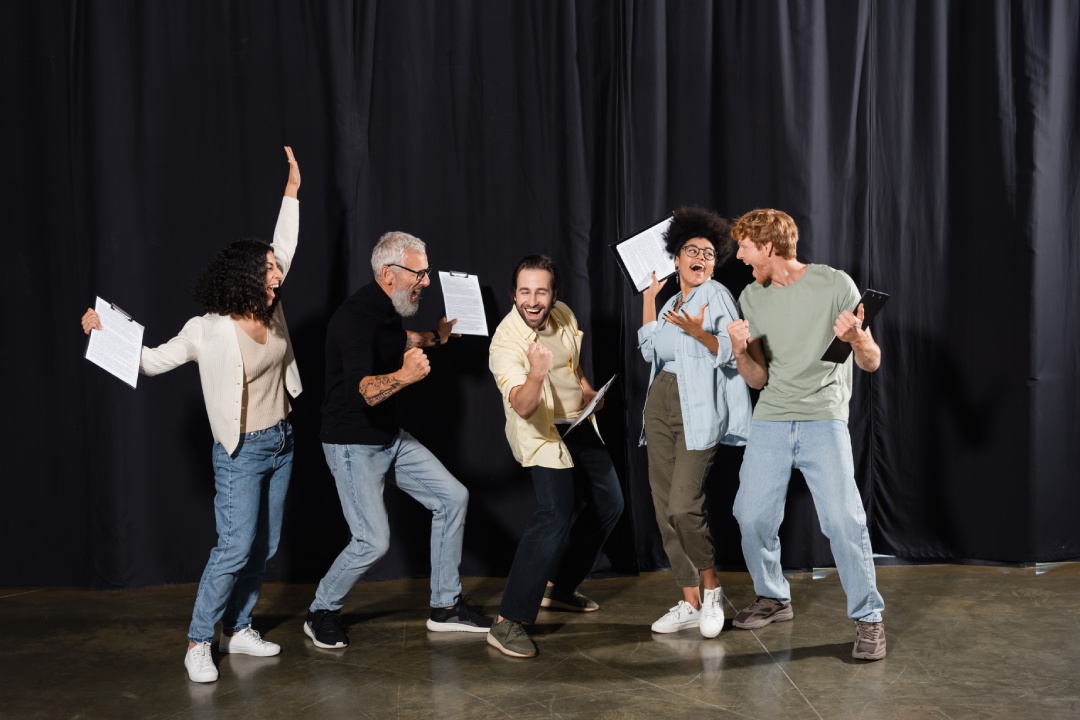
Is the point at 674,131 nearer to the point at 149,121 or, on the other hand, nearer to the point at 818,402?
the point at 818,402

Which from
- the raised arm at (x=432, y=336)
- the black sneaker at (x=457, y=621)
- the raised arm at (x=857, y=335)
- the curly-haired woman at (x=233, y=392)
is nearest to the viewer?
the raised arm at (x=857, y=335)

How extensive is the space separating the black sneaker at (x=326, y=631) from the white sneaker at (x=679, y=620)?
121cm

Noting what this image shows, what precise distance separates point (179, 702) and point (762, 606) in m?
2.19

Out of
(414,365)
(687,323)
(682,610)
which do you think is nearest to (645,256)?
(687,323)

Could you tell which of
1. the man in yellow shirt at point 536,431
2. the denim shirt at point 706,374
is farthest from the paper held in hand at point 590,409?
the denim shirt at point 706,374

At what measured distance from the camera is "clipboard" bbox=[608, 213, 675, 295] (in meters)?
3.88

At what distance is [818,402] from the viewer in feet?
11.3

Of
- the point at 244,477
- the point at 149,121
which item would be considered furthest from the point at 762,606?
the point at 149,121

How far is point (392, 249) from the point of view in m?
3.66

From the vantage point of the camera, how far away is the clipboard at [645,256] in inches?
153

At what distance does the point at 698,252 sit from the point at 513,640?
1.63m

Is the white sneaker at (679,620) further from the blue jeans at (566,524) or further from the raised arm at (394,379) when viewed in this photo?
the raised arm at (394,379)

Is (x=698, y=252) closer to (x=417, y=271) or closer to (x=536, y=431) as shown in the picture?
(x=536, y=431)

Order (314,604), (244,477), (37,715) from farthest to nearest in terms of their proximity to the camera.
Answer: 1. (314,604)
2. (244,477)
3. (37,715)
